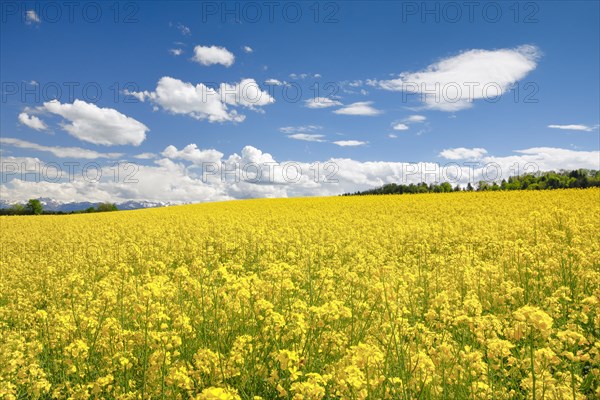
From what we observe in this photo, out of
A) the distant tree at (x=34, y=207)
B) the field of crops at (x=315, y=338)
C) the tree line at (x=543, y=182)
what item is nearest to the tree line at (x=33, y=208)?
the distant tree at (x=34, y=207)

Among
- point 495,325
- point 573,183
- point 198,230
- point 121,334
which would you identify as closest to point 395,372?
point 495,325

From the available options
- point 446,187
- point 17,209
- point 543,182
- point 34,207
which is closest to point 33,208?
point 34,207

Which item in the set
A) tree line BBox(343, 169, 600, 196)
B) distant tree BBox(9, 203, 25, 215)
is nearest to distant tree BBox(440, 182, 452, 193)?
tree line BBox(343, 169, 600, 196)

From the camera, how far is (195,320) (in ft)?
18.7

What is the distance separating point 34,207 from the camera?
82250mm

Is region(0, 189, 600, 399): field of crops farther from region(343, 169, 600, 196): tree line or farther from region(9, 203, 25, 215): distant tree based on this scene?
region(9, 203, 25, 215): distant tree

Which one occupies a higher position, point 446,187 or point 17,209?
point 446,187

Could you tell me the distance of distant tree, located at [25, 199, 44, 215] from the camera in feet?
264

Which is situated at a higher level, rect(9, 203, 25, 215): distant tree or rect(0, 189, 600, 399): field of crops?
rect(9, 203, 25, 215): distant tree

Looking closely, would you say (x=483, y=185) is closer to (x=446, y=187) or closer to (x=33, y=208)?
(x=446, y=187)

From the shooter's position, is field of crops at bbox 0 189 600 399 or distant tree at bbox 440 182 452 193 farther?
distant tree at bbox 440 182 452 193

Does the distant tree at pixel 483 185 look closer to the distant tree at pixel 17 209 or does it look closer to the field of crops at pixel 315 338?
the field of crops at pixel 315 338

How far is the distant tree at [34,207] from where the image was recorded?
8044 cm

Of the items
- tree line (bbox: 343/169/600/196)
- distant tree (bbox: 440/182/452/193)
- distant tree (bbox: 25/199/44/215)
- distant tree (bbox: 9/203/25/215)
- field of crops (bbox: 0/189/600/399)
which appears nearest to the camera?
field of crops (bbox: 0/189/600/399)
